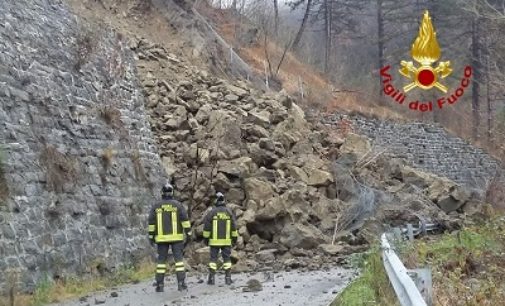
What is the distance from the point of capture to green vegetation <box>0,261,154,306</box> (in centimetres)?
1002

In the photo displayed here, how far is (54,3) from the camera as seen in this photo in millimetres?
16109

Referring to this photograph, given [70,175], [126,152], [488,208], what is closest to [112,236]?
[70,175]

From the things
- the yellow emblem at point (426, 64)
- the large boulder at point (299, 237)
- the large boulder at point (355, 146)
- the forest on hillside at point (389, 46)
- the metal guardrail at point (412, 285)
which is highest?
the forest on hillside at point (389, 46)

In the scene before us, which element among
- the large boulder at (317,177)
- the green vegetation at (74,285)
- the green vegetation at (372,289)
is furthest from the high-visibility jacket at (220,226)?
the large boulder at (317,177)

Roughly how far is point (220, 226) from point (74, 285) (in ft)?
8.98

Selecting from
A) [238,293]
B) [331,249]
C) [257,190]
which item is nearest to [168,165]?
[257,190]

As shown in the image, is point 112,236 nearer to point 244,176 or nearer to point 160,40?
point 244,176

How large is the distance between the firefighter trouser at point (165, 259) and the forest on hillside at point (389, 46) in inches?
719

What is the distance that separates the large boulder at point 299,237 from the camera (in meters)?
15.2

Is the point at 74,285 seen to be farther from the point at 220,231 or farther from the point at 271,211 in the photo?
the point at 271,211

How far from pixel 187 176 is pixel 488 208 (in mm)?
7411

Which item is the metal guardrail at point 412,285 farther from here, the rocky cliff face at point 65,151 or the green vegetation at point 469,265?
the rocky cliff face at point 65,151

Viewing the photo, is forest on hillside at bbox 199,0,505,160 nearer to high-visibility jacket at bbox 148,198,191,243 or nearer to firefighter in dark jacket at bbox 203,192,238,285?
firefighter in dark jacket at bbox 203,192,238,285

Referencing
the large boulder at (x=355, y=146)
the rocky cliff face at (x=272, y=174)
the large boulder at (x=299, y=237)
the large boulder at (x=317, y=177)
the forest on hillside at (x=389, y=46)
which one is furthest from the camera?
the forest on hillside at (x=389, y=46)
